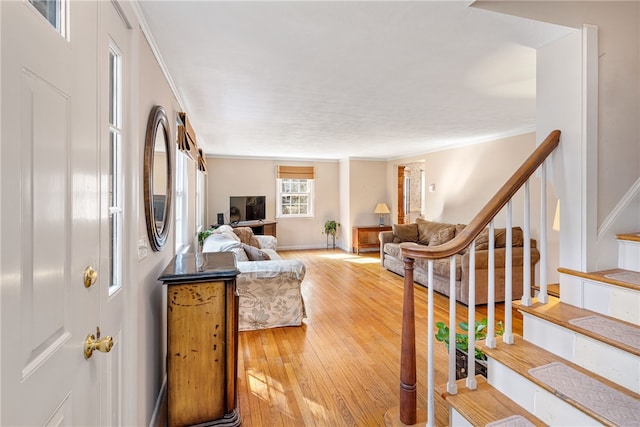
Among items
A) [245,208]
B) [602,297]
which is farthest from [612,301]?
[245,208]

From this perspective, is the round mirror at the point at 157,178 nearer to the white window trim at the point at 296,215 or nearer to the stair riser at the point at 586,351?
the stair riser at the point at 586,351

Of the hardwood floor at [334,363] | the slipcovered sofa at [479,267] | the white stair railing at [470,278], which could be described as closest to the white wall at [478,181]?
the slipcovered sofa at [479,267]

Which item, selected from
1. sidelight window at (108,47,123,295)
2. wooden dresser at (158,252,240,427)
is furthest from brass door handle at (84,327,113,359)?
wooden dresser at (158,252,240,427)

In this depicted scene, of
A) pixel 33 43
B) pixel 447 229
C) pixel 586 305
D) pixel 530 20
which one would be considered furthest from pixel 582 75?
pixel 447 229

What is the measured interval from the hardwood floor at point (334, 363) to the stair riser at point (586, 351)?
786mm

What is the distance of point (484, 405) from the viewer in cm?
146

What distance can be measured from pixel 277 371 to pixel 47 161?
2.25 metres

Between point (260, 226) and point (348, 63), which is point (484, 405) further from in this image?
point (260, 226)

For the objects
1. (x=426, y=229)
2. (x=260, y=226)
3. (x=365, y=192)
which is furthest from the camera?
(x=365, y=192)

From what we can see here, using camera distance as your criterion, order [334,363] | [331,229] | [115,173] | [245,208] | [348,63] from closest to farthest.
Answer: [115,173], [348,63], [334,363], [245,208], [331,229]

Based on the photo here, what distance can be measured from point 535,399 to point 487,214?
2.72 ft

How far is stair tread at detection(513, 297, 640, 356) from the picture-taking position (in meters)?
1.28

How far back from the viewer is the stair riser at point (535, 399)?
123 centimetres

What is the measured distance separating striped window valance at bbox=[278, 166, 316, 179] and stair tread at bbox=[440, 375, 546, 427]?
21.7 feet
